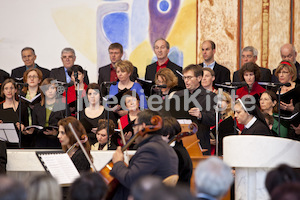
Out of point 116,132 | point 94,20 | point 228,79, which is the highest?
point 94,20

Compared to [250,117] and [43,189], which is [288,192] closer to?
[43,189]

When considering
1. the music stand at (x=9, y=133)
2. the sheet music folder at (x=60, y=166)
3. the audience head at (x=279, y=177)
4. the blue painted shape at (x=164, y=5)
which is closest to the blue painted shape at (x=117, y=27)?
the blue painted shape at (x=164, y=5)

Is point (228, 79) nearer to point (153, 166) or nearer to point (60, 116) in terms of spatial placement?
point (60, 116)

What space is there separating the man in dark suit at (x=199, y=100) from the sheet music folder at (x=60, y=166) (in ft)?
7.06

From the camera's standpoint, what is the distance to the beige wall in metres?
8.90

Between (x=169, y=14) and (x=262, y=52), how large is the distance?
5.63 ft

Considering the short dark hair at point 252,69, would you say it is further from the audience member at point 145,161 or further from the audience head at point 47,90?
the audience member at point 145,161

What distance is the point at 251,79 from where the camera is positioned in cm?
703

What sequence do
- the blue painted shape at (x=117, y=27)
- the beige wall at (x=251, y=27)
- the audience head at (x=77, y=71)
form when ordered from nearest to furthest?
the audience head at (x=77, y=71), the beige wall at (x=251, y=27), the blue painted shape at (x=117, y=27)

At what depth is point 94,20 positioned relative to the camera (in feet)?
32.5

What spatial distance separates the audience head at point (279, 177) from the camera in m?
2.67

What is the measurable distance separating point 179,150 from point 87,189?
7.13 ft


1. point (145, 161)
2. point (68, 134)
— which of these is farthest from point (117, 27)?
point (145, 161)

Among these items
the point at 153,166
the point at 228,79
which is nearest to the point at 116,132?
the point at 228,79
